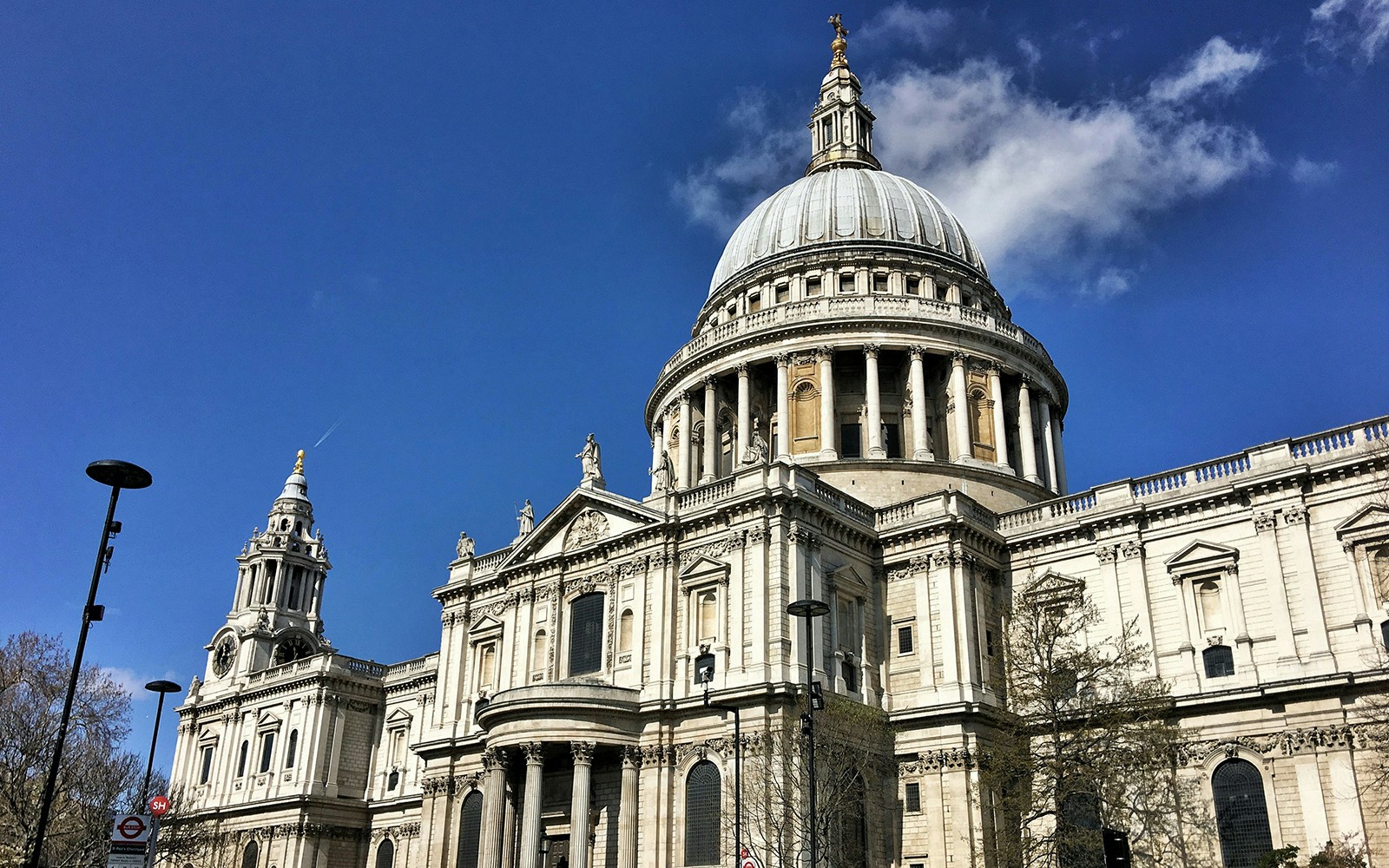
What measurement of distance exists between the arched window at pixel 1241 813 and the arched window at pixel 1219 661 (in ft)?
10.1

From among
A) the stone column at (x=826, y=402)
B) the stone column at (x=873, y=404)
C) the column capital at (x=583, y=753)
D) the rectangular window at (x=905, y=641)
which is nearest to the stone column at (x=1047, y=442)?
the stone column at (x=873, y=404)

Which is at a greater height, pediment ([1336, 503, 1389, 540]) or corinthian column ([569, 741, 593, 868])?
pediment ([1336, 503, 1389, 540])

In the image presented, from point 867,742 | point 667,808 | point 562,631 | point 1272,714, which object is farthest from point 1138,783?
point 562,631

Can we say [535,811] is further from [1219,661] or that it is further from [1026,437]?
[1026,437]

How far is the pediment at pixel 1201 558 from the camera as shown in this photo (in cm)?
4212

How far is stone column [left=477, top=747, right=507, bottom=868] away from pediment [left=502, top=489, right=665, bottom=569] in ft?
29.5

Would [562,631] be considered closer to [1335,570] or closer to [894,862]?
[894,862]

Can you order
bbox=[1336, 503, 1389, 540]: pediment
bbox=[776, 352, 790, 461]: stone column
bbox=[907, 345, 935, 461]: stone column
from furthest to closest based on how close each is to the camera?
bbox=[776, 352, 790, 461]: stone column → bbox=[907, 345, 935, 461]: stone column → bbox=[1336, 503, 1389, 540]: pediment

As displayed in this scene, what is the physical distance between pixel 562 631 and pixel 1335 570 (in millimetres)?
28704

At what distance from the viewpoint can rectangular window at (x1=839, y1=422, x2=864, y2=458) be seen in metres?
58.7

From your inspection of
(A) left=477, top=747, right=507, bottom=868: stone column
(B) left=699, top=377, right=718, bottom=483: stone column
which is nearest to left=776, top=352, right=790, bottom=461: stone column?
(B) left=699, top=377, right=718, bottom=483: stone column

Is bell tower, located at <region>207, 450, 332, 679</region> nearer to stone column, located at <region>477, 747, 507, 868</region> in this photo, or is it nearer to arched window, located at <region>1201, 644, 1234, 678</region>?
stone column, located at <region>477, 747, 507, 868</region>

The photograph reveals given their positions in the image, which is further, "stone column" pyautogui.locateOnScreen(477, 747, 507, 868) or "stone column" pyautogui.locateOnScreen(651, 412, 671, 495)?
"stone column" pyautogui.locateOnScreen(651, 412, 671, 495)

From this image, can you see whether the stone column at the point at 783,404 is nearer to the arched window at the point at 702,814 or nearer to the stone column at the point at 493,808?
the arched window at the point at 702,814
